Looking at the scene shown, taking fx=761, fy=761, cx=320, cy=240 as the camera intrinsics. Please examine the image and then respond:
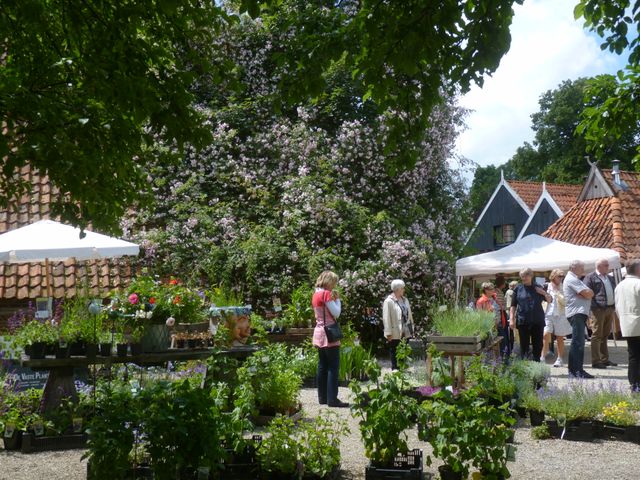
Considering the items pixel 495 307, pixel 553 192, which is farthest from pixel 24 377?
pixel 553 192

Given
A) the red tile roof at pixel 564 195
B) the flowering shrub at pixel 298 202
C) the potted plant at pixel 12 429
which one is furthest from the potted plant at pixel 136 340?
the red tile roof at pixel 564 195

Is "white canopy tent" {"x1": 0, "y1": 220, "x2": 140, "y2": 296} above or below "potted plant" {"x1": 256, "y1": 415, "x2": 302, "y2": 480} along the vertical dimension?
above

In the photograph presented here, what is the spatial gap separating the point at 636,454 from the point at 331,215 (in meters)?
9.55

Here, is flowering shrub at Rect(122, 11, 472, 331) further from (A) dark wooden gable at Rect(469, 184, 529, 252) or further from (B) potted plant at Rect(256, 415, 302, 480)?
(A) dark wooden gable at Rect(469, 184, 529, 252)

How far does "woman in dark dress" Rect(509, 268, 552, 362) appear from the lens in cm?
1223

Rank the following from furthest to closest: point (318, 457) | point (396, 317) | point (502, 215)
A: point (502, 215), point (396, 317), point (318, 457)

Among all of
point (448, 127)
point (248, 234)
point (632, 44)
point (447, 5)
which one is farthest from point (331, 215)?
point (447, 5)

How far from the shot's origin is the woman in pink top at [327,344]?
943cm

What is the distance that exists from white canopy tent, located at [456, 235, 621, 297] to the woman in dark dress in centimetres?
322

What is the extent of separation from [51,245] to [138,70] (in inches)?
191

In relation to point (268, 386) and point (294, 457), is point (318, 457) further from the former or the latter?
point (268, 386)

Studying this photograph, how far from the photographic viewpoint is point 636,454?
23.0 ft

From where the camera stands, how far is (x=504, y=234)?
43781mm

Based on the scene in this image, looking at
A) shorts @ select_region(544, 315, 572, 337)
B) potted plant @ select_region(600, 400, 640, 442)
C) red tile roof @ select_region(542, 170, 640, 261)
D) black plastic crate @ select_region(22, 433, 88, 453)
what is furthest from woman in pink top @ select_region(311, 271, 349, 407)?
red tile roof @ select_region(542, 170, 640, 261)
